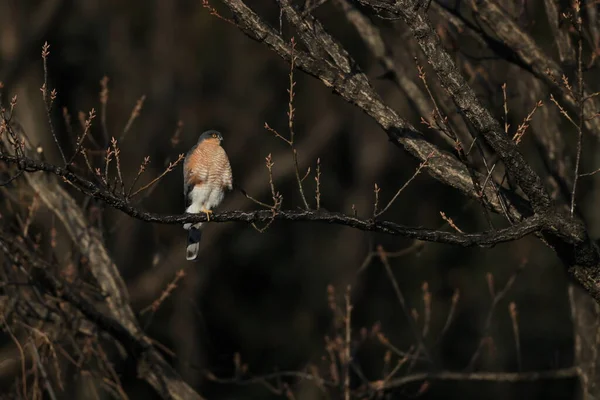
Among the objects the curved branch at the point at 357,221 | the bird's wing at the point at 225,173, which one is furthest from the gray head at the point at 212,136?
the curved branch at the point at 357,221

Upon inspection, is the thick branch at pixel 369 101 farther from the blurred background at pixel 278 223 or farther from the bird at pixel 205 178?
the blurred background at pixel 278 223

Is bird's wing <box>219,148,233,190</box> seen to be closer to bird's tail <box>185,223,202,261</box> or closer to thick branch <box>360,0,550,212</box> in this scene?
bird's tail <box>185,223,202,261</box>

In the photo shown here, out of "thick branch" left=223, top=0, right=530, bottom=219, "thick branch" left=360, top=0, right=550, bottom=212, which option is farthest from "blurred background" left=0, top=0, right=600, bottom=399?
"thick branch" left=360, top=0, right=550, bottom=212

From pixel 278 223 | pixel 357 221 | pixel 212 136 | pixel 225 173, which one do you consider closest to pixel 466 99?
pixel 357 221

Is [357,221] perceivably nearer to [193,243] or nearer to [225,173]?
[225,173]

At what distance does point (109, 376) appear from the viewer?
545 cm

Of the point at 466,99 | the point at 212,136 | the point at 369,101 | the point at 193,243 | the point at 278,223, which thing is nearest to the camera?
the point at 466,99

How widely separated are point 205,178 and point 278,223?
9656 mm

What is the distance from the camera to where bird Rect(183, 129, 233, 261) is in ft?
20.6

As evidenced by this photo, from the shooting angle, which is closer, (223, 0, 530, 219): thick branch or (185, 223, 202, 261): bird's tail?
(223, 0, 530, 219): thick branch

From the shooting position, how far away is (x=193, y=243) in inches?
255

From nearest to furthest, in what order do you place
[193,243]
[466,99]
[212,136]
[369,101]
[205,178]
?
[466,99], [369,101], [205,178], [193,243], [212,136]

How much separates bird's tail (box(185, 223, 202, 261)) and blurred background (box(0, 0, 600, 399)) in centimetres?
662

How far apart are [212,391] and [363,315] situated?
9.28ft
